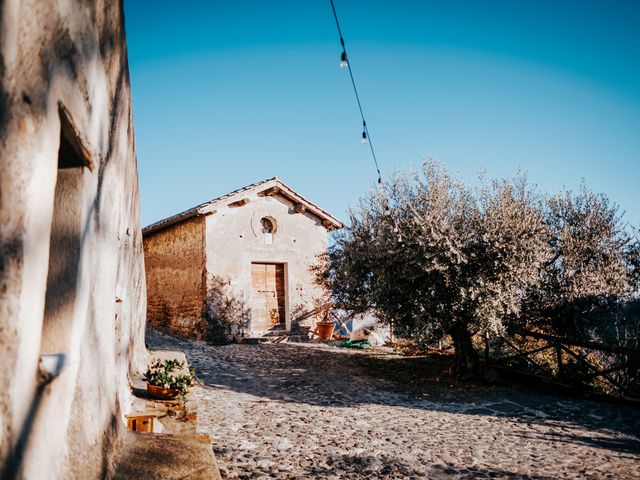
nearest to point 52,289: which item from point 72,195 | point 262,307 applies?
point 72,195

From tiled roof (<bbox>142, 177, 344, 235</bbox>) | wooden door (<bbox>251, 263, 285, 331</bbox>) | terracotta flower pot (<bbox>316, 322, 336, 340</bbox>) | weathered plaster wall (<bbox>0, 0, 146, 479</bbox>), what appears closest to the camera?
weathered plaster wall (<bbox>0, 0, 146, 479</bbox>)

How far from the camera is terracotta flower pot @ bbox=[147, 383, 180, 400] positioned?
14.1 feet

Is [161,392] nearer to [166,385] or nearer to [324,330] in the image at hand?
[166,385]

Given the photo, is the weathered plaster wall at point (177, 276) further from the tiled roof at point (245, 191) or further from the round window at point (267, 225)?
the round window at point (267, 225)

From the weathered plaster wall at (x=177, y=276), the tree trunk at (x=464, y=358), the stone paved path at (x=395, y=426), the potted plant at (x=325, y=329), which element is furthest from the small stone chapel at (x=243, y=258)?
the tree trunk at (x=464, y=358)

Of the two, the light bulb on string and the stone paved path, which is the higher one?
the light bulb on string

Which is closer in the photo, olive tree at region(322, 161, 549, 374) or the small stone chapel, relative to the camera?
olive tree at region(322, 161, 549, 374)

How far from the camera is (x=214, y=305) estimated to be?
12516 millimetres

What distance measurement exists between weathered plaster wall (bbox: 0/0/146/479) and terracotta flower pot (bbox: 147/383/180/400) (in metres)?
2.18

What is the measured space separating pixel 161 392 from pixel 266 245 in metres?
9.66

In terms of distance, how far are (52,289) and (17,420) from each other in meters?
0.58

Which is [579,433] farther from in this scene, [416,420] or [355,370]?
[355,370]

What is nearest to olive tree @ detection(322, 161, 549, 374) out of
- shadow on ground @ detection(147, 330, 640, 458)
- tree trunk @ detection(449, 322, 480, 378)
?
tree trunk @ detection(449, 322, 480, 378)

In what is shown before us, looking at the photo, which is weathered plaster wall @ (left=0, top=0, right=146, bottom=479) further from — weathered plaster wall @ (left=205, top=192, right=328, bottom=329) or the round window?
the round window
